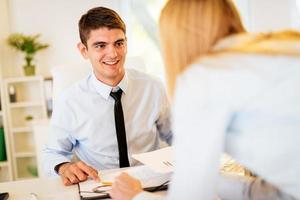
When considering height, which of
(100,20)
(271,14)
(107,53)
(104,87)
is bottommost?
(104,87)

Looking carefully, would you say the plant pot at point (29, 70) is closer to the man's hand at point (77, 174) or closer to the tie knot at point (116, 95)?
the tie knot at point (116, 95)

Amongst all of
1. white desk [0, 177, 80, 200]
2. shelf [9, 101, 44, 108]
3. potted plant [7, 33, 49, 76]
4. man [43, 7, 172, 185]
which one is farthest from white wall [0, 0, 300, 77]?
white desk [0, 177, 80, 200]

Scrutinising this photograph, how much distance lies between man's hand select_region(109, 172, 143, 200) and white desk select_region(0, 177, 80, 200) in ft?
0.70

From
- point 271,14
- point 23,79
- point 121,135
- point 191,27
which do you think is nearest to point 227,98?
point 191,27

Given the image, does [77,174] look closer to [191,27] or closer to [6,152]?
[191,27]

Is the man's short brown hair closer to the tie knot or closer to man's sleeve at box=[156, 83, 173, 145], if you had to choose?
the tie knot

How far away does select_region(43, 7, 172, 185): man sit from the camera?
1.60 metres

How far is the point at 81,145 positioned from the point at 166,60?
0.97 m

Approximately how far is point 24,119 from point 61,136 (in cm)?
194

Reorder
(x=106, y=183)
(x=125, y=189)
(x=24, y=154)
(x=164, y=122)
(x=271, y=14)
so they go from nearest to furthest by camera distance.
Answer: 1. (x=125, y=189)
2. (x=106, y=183)
3. (x=164, y=122)
4. (x=24, y=154)
5. (x=271, y=14)

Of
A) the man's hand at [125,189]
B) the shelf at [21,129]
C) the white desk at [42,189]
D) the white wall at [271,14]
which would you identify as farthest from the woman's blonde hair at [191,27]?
the white wall at [271,14]

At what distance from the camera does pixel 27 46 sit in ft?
10.4

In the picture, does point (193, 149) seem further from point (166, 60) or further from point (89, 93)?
point (89, 93)

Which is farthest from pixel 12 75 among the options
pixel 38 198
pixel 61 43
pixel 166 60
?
pixel 166 60
